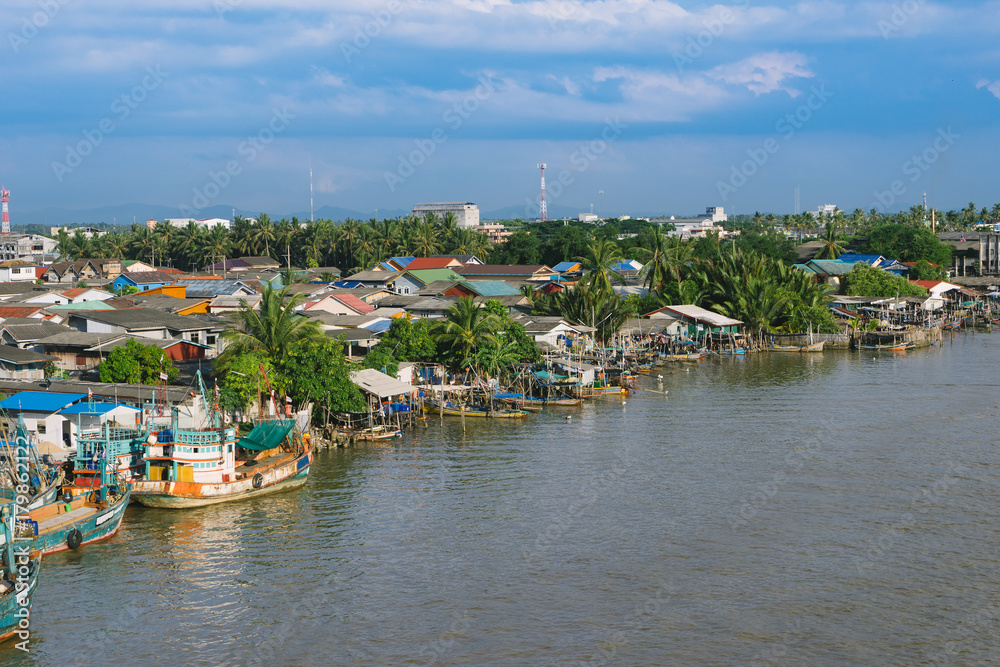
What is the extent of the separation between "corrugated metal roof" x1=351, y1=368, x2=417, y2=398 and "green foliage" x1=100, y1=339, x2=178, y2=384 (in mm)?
5717

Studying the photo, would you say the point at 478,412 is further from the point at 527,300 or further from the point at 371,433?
the point at 527,300

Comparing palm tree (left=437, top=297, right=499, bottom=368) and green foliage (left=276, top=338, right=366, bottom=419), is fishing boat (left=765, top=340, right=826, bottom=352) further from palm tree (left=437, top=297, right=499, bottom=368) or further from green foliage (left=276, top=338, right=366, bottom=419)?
green foliage (left=276, top=338, right=366, bottom=419)

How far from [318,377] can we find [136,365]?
590cm

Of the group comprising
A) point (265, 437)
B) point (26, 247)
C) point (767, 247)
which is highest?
point (26, 247)

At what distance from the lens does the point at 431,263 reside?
66.9 meters

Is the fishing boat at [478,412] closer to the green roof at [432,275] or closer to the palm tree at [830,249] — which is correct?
the green roof at [432,275]

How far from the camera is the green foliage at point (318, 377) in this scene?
2611 cm

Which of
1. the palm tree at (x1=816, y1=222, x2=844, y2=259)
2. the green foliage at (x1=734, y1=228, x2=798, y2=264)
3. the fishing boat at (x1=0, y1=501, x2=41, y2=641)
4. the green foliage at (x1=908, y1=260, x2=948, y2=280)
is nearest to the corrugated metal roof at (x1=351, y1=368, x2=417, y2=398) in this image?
the fishing boat at (x1=0, y1=501, x2=41, y2=641)

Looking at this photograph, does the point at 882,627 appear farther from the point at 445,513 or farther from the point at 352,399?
the point at 352,399

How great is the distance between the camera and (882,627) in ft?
48.1

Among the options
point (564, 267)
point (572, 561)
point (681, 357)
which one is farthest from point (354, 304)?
point (564, 267)

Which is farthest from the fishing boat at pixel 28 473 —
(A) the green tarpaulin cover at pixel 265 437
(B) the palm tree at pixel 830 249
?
(B) the palm tree at pixel 830 249

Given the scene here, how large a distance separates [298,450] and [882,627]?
1431 centimetres

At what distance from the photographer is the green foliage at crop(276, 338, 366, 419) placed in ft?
85.7
